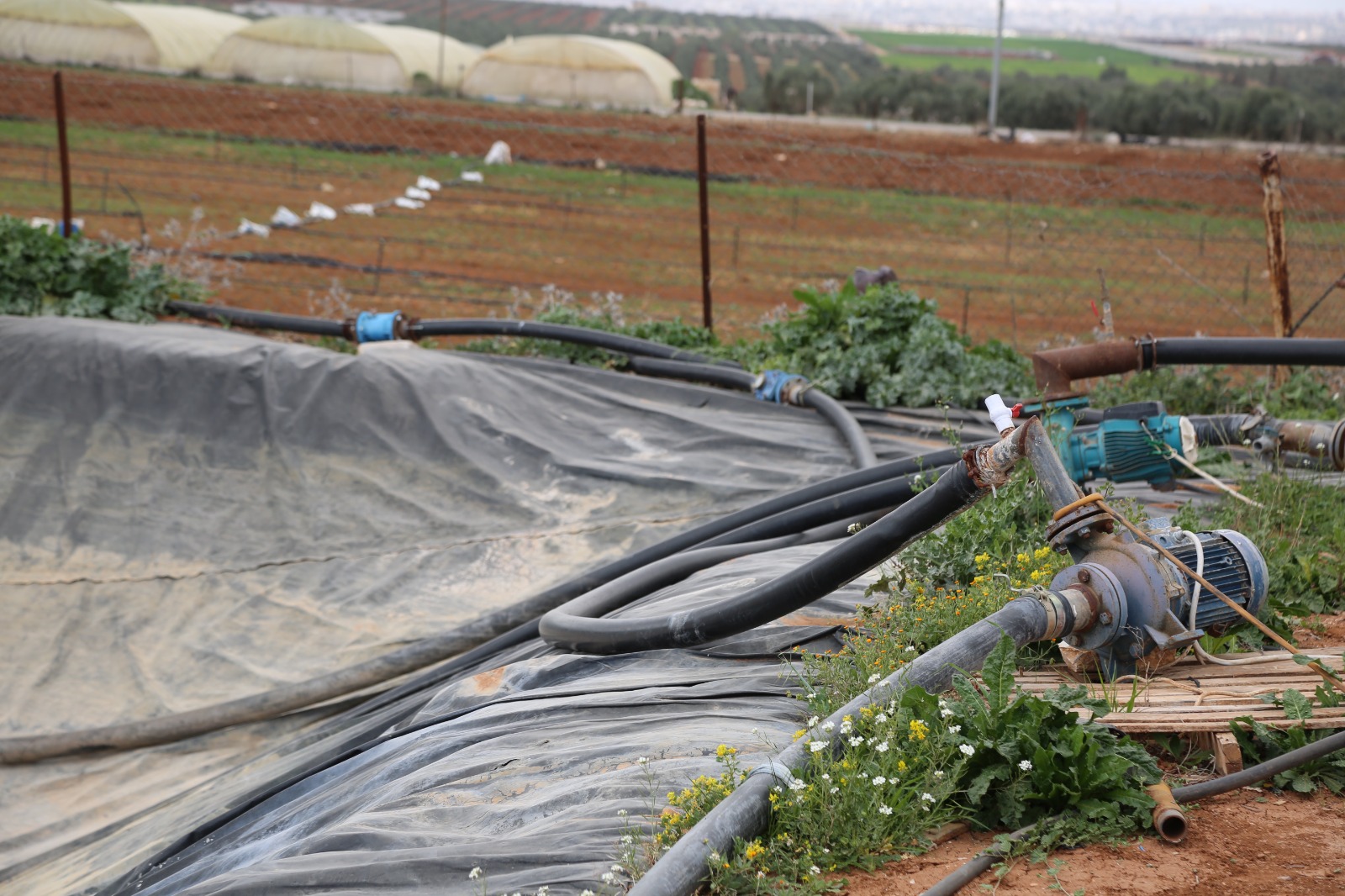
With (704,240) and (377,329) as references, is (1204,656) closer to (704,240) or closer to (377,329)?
(704,240)

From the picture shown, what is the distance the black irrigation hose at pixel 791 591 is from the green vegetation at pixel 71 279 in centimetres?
575

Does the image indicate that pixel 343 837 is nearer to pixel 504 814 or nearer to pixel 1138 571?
pixel 504 814

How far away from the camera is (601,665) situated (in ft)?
12.0

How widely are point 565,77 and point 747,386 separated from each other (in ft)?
96.2

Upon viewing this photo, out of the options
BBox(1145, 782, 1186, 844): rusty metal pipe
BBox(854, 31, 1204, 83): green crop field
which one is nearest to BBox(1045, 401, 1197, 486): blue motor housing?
BBox(1145, 782, 1186, 844): rusty metal pipe

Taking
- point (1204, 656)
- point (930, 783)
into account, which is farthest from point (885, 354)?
point (930, 783)

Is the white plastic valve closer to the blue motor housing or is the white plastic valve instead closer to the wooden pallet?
the wooden pallet

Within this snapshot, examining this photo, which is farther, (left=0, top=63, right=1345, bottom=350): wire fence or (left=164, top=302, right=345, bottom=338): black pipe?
(left=0, top=63, right=1345, bottom=350): wire fence

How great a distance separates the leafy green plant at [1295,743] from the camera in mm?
2672

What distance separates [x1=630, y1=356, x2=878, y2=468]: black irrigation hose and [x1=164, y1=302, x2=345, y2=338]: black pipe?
2163 mm

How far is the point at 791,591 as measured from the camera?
3188 millimetres

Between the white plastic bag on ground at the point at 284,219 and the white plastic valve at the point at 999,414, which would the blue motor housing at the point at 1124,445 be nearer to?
the white plastic valve at the point at 999,414

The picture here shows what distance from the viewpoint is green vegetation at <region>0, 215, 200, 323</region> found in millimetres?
7656

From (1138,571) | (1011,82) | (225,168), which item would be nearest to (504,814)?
(1138,571)
